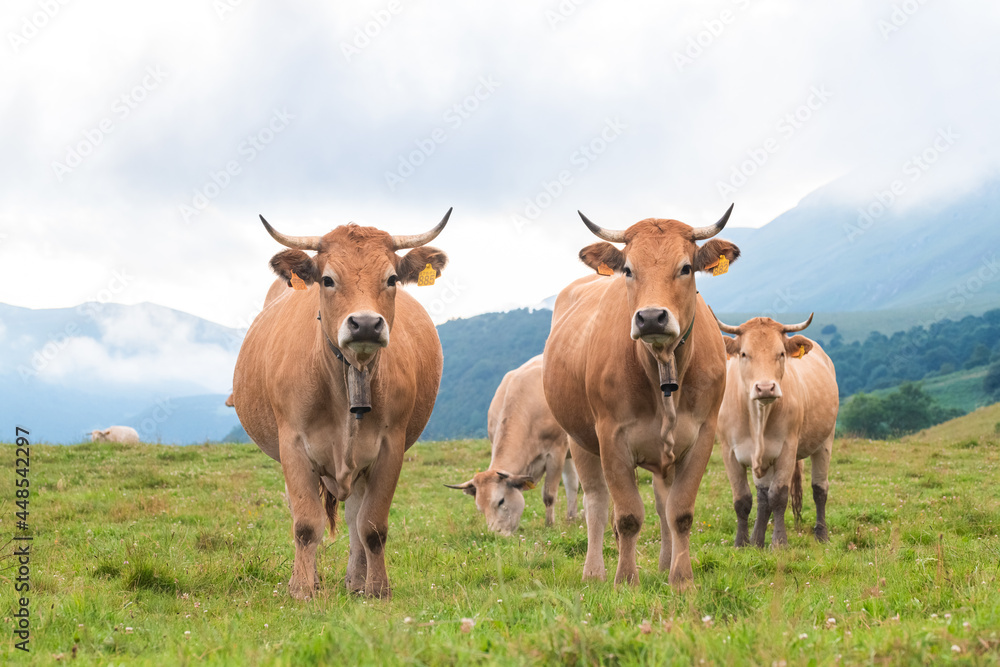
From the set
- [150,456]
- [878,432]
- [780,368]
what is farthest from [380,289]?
[878,432]

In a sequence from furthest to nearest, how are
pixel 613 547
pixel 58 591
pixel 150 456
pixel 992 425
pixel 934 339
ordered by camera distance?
pixel 934 339 < pixel 992 425 < pixel 150 456 < pixel 613 547 < pixel 58 591

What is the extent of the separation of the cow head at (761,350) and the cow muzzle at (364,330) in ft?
18.5

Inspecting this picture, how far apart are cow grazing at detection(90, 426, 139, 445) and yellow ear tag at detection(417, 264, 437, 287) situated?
1020 inches

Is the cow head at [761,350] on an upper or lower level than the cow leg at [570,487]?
upper

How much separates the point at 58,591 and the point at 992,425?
48.3m

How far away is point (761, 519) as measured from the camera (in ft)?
33.5

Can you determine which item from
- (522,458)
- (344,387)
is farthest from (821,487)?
(344,387)

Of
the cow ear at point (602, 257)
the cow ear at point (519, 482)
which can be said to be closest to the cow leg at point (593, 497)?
Result: the cow ear at point (602, 257)

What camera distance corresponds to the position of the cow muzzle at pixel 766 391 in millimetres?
9680

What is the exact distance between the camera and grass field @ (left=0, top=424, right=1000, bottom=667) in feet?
11.5

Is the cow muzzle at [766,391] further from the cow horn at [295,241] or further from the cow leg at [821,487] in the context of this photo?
the cow horn at [295,241]

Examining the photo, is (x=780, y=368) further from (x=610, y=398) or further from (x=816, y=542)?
(x=610, y=398)

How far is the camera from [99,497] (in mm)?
12383

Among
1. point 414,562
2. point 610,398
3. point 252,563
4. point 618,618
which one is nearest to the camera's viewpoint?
point 618,618
